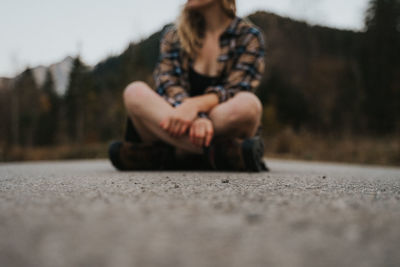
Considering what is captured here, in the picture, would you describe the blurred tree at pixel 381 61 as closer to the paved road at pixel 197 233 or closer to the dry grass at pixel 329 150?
the dry grass at pixel 329 150

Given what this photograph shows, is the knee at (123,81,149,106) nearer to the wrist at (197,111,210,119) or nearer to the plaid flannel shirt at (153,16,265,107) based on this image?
the plaid flannel shirt at (153,16,265,107)

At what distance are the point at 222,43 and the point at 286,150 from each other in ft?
14.8

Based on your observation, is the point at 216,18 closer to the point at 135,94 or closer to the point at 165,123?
the point at 135,94

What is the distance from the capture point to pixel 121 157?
1767 mm

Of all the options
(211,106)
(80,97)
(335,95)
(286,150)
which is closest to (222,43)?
(211,106)

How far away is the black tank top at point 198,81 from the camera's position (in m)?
2.07

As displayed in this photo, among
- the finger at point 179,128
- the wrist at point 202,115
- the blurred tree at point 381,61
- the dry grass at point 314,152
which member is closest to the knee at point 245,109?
the wrist at point 202,115

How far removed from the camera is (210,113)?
1749mm

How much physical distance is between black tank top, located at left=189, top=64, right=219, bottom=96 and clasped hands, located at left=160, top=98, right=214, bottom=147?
455 millimetres

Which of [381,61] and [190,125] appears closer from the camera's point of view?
[190,125]

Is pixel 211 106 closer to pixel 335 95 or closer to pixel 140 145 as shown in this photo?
pixel 140 145

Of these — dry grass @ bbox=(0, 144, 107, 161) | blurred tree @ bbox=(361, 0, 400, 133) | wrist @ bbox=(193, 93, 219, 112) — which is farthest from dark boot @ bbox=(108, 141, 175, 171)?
blurred tree @ bbox=(361, 0, 400, 133)

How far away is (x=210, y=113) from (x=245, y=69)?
0.40 meters

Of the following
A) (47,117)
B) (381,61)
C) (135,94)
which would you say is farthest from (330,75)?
(47,117)
